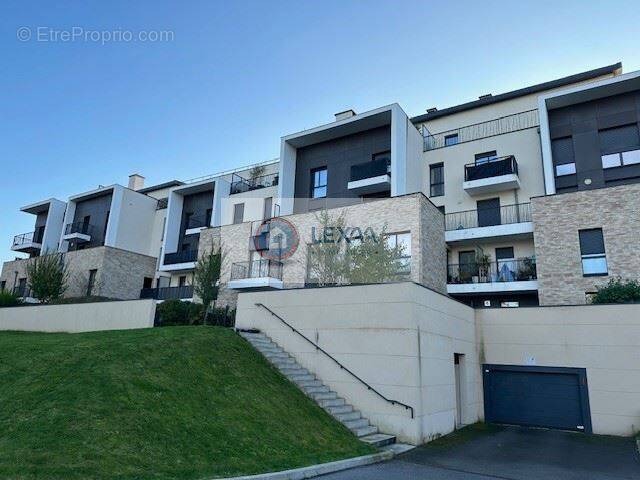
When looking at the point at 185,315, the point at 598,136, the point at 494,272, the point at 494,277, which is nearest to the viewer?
the point at 185,315

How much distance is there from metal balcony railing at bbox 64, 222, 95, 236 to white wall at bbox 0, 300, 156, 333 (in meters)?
15.0

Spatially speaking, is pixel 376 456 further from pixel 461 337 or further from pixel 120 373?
pixel 461 337

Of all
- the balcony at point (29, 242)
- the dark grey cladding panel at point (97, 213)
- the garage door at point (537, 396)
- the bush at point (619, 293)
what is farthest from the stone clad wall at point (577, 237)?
the balcony at point (29, 242)

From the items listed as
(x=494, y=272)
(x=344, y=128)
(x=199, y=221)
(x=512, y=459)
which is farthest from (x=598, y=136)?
(x=199, y=221)

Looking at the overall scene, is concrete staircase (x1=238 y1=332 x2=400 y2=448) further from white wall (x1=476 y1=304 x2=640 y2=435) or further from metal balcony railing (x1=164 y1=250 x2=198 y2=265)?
metal balcony railing (x1=164 y1=250 x2=198 y2=265)

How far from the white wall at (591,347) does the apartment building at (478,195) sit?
4.55m

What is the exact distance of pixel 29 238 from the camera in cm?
4319

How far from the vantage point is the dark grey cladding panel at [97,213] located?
37.7 metres

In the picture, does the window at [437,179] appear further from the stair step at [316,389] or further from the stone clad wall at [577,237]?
the stair step at [316,389]

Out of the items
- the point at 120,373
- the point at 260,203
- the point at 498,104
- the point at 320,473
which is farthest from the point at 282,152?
the point at 320,473

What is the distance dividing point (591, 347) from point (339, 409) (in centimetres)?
867

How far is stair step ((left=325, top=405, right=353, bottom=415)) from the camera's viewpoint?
1134 cm

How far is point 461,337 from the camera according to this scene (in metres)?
14.9

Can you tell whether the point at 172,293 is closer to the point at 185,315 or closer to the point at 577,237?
the point at 185,315
